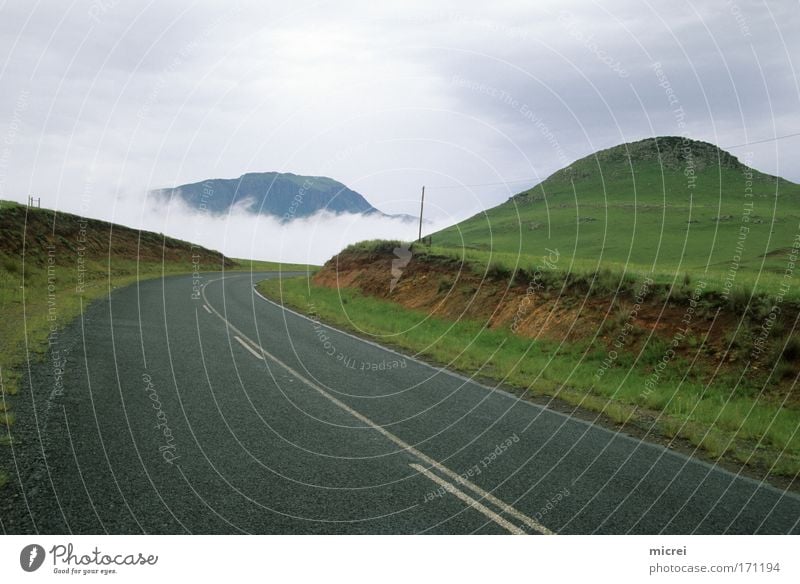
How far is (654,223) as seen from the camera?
80.6m

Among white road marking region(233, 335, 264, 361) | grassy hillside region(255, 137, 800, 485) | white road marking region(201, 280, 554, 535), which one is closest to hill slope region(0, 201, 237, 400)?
white road marking region(233, 335, 264, 361)

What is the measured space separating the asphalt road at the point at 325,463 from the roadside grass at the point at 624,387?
118 centimetres

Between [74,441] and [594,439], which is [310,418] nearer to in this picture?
[74,441]

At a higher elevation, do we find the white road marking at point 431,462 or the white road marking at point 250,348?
the white road marking at point 250,348

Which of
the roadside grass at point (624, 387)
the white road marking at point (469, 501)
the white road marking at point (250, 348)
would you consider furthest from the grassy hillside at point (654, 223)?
the white road marking at point (250, 348)

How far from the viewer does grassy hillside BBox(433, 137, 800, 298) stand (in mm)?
27016

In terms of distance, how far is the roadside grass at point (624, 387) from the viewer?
8.65 meters

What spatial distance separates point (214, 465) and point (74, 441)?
1844 millimetres

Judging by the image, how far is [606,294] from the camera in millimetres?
16344

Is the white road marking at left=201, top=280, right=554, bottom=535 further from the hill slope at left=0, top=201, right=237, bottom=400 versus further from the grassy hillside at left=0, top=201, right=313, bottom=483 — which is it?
the hill slope at left=0, top=201, right=237, bottom=400

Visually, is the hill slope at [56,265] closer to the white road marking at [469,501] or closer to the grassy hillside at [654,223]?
the white road marking at [469,501]

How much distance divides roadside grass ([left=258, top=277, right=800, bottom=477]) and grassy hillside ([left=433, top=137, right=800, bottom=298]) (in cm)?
336

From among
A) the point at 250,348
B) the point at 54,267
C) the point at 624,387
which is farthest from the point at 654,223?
the point at 250,348
